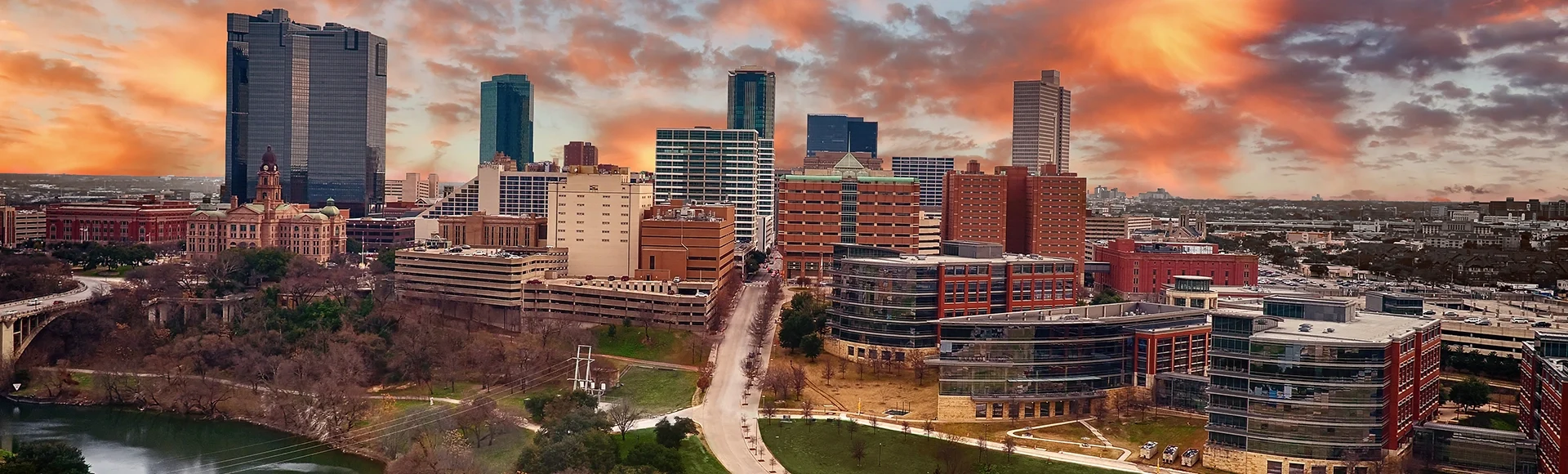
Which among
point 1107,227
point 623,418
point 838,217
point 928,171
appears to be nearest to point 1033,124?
point 928,171

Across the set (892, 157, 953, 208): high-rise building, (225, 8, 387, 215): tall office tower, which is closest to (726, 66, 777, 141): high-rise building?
(892, 157, 953, 208): high-rise building

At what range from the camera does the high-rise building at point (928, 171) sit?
117 metres

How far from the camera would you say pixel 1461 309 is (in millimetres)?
46688

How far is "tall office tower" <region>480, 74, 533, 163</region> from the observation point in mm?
138375

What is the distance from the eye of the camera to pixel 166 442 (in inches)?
1479

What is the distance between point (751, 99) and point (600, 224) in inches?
2530

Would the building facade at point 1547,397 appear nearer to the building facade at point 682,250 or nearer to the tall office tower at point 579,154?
the building facade at point 682,250

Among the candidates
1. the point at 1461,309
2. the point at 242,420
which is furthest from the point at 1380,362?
the point at 242,420

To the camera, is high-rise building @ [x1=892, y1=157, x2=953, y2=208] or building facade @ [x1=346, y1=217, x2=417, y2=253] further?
high-rise building @ [x1=892, y1=157, x2=953, y2=208]

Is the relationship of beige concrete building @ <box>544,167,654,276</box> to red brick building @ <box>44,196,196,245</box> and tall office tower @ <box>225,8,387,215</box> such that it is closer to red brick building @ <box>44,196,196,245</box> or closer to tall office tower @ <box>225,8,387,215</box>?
red brick building @ <box>44,196,196,245</box>

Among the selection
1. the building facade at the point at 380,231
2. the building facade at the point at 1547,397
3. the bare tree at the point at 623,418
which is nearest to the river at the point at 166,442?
the bare tree at the point at 623,418

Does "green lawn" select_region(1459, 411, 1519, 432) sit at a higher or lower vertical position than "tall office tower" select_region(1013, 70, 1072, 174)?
lower

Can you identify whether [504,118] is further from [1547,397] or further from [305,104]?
[1547,397]

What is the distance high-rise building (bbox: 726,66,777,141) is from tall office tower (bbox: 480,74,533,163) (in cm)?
3204
